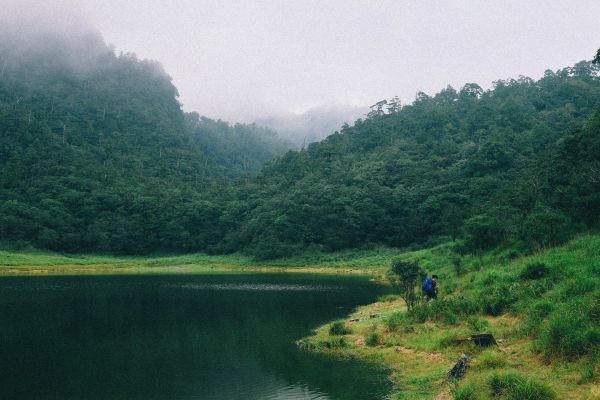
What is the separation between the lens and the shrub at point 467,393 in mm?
13317

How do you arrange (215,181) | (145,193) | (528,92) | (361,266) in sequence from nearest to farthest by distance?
(361,266) → (145,193) → (528,92) → (215,181)

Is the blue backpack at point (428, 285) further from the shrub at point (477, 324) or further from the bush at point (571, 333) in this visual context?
the bush at point (571, 333)

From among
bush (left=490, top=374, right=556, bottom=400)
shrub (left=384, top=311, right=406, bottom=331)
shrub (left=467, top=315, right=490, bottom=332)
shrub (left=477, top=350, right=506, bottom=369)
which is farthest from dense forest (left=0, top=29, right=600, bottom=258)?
bush (left=490, top=374, right=556, bottom=400)

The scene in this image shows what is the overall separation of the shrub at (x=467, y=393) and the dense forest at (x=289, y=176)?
4894cm

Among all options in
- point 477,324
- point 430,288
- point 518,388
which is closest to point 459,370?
point 518,388

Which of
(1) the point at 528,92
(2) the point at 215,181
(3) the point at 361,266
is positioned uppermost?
(1) the point at 528,92

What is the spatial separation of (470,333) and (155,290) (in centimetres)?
3724

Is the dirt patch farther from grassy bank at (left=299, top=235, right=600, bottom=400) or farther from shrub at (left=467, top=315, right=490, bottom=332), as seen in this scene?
shrub at (left=467, top=315, right=490, bottom=332)

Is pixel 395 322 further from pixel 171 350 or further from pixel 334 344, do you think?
pixel 171 350

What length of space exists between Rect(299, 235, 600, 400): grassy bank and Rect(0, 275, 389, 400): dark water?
5.58 feet

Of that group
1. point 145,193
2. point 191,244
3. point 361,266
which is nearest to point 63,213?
point 145,193

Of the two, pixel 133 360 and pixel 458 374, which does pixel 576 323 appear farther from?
pixel 133 360

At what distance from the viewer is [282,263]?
97.6 meters

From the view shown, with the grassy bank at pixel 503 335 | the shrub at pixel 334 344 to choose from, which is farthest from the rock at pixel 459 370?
the shrub at pixel 334 344
